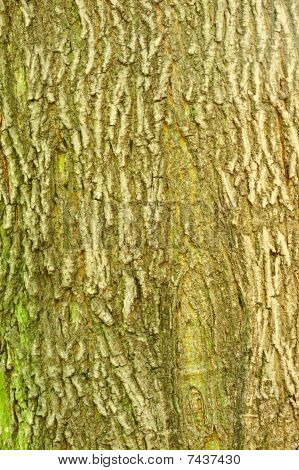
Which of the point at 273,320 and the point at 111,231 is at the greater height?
the point at 111,231

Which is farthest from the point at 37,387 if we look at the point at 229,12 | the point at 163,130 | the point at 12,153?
the point at 229,12

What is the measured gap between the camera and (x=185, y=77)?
275 centimetres

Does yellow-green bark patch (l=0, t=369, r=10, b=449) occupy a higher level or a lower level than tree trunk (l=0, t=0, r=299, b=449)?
lower

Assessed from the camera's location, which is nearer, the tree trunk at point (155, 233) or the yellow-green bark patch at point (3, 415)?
the tree trunk at point (155, 233)

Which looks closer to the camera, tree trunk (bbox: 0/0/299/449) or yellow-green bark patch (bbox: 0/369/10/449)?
tree trunk (bbox: 0/0/299/449)

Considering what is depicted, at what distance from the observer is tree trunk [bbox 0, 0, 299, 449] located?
2725 mm

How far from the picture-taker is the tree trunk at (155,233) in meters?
2.72

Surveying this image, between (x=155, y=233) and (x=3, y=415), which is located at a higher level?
(x=155, y=233)

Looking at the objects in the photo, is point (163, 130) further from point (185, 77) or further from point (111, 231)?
point (111, 231)

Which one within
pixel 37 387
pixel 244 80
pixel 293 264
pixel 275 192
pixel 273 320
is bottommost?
pixel 37 387

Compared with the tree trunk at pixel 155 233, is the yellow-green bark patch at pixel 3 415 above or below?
below

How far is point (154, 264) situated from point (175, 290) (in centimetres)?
12

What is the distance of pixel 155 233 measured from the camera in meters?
2.73

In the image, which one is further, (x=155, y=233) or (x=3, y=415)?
(x=3, y=415)
